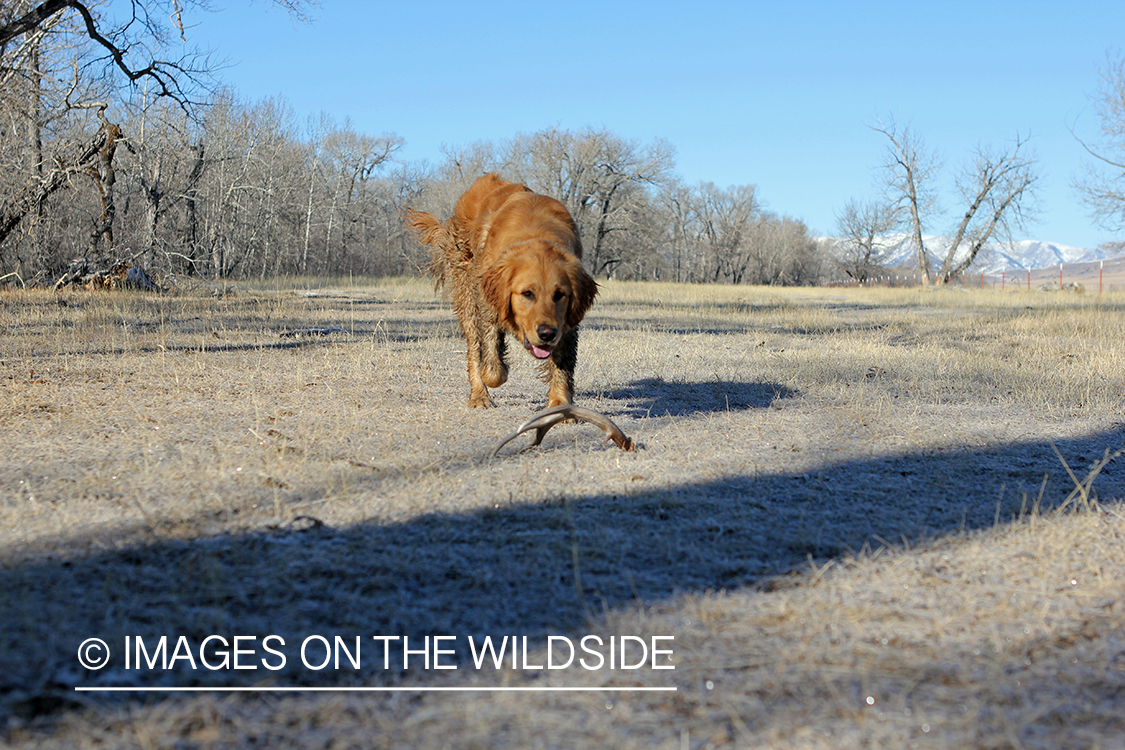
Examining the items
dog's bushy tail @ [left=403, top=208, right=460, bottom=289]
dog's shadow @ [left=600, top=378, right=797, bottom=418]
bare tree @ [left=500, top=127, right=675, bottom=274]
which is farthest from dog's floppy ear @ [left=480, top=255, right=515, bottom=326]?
bare tree @ [left=500, top=127, right=675, bottom=274]

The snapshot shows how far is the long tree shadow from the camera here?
1.98 metres

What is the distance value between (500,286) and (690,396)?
6.84 ft

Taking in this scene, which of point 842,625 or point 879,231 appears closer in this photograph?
point 842,625

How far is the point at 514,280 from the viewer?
4.49 metres

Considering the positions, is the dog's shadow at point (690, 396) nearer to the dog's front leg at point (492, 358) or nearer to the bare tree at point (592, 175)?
the dog's front leg at point (492, 358)

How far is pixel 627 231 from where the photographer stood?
154 ft

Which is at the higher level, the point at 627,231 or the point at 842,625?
the point at 627,231

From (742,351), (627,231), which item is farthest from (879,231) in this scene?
(742,351)

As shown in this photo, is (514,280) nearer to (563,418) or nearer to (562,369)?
(562,369)

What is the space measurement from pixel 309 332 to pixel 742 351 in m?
5.19

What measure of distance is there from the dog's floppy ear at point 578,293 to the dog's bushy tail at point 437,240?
1641 millimetres

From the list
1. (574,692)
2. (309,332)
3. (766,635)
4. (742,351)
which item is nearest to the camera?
(574,692)

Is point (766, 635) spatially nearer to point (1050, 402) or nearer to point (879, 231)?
point (1050, 402)

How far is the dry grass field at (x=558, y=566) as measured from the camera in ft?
5.83
